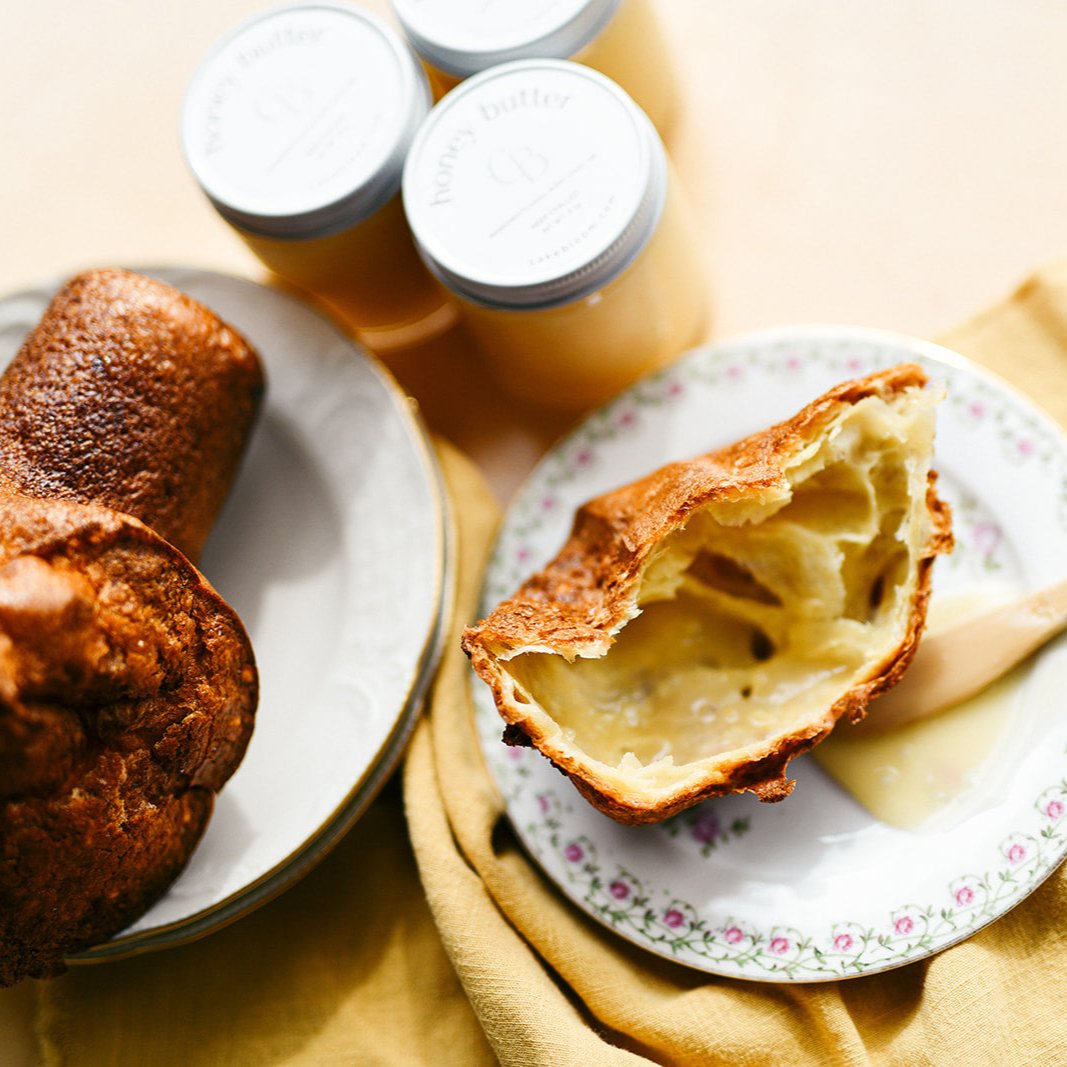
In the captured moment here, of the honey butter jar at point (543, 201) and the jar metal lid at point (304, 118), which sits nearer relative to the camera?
the honey butter jar at point (543, 201)

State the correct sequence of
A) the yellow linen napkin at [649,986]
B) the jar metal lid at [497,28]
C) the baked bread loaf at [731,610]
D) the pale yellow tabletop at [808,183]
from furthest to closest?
the pale yellow tabletop at [808,183]
the jar metal lid at [497,28]
the yellow linen napkin at [649,986]
the baked bread loaf at [731,610]

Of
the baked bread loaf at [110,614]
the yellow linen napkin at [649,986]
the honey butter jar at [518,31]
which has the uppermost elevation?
the honey butter jar at [518,31]

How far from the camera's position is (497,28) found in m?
1.59

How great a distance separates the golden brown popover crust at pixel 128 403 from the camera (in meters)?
1.47

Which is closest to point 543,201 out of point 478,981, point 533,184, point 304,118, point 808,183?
point 533,184

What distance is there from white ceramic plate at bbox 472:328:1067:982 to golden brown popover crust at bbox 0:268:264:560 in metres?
0.47

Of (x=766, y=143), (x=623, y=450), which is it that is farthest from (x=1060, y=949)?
(x=766, y=143)

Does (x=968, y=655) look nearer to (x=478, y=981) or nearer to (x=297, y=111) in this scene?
(x=478, y=981)

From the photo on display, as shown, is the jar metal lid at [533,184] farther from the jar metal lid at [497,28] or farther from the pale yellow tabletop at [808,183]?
the pale yellow tabletop at [808,183]

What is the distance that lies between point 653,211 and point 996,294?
66 centimetres

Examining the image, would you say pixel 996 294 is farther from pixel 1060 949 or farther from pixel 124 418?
pixel 124 418

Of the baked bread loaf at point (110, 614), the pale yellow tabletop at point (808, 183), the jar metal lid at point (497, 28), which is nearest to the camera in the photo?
the baked bread loaf at point (110, 614)

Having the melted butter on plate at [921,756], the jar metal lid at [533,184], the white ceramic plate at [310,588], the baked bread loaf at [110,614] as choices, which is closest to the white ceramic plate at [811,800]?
the melted butter on plate at [921,756]

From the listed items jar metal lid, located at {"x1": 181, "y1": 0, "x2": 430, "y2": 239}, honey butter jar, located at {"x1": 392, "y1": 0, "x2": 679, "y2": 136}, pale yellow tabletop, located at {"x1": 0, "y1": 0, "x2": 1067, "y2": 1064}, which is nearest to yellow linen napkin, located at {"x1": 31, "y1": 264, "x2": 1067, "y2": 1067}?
pale yellow tabletop, located at {"x1": 0, "y1": 0, "x2": 1067, "y2": 1064}
